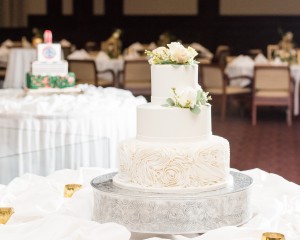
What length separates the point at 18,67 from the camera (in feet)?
28.6

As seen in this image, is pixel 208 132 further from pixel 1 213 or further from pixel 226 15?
pixel 226 15

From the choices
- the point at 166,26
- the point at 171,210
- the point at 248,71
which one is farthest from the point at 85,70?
the point at 171,210

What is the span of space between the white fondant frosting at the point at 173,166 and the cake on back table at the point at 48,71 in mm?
3026

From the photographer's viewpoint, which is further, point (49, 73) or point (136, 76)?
point (136, 76)

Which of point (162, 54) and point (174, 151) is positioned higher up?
point (162, 54)

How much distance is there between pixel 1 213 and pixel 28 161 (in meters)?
1.18

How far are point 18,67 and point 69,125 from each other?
4.14 metres

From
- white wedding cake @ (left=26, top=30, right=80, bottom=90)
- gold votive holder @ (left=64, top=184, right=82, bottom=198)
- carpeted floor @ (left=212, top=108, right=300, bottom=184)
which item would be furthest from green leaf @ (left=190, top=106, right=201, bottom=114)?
carpeted floor @ (left=212, top=108, right=300, bottom=184)

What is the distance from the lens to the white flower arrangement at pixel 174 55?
2.73 m

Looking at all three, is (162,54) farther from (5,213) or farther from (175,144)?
(5,213)

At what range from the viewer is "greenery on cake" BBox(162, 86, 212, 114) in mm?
2629

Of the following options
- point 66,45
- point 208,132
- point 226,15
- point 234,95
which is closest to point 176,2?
point 226,15

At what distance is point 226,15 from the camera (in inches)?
612

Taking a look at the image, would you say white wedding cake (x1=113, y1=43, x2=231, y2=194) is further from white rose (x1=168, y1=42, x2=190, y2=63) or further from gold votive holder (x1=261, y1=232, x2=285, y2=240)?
gold votive holder (x1=261, y1=232, x2=285, y2=240)
